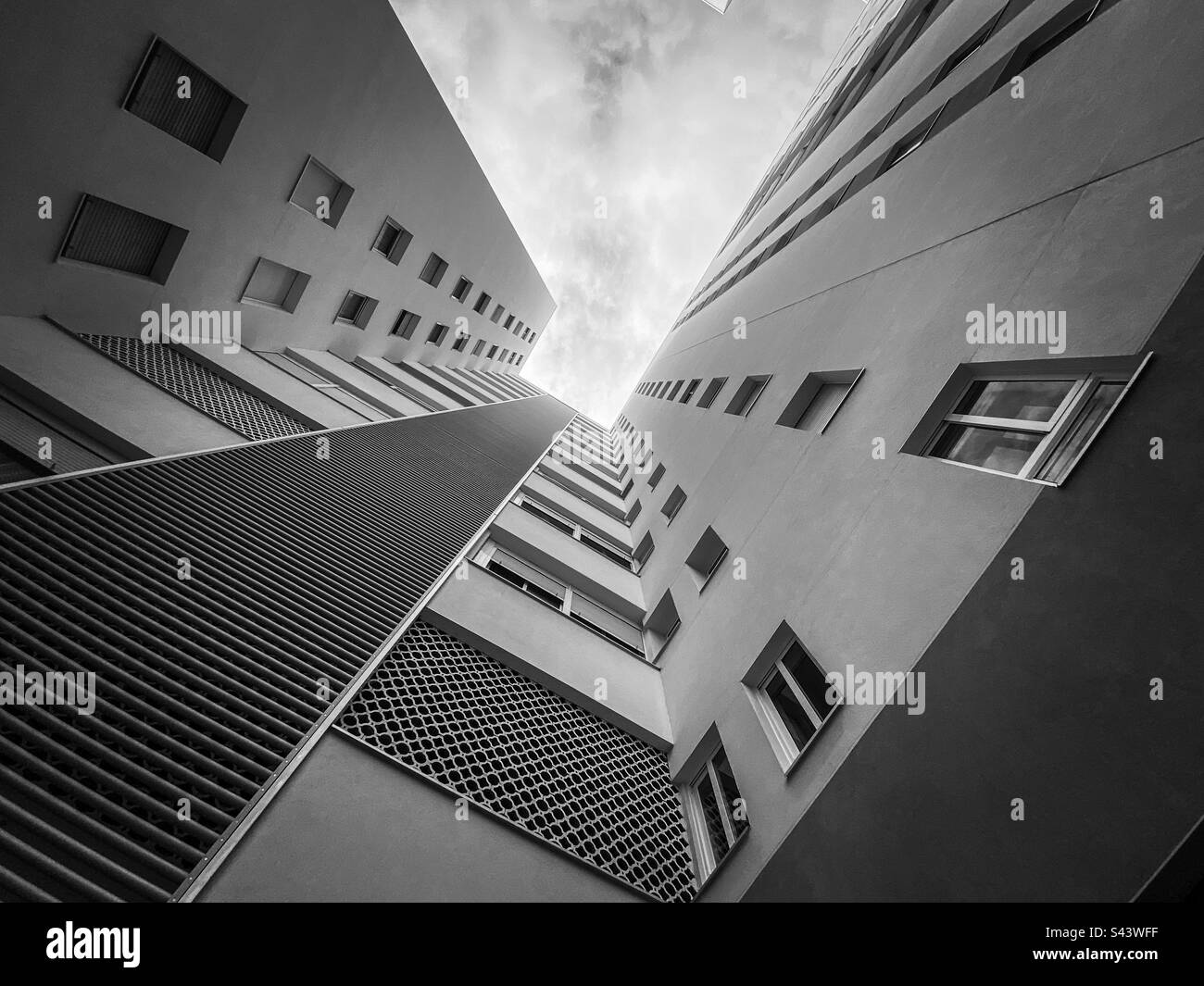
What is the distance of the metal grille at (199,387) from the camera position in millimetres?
8742

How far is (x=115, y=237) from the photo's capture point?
8.69 meters

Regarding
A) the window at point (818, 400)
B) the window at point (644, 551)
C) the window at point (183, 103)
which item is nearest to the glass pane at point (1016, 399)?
the window at point (818, 400)

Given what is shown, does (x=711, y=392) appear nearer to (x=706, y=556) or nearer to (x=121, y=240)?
(x=706, y=556)

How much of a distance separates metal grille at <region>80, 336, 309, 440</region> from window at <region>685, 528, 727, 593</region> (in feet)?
23.3

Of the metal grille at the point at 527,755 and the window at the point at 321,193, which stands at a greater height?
the window at the point at 321,193

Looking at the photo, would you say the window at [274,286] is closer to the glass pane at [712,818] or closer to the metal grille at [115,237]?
the metal grille at [115,237]

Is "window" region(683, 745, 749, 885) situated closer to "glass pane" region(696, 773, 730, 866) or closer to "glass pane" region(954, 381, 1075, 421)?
"glass pane" region(696, 773, 730, 866)

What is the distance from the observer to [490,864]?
432 cm

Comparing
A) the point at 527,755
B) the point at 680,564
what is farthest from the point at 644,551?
the point at 527,755

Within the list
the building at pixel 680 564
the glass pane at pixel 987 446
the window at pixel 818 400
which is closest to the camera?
the building at pixel 680 564

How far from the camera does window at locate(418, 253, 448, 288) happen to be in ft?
61.8

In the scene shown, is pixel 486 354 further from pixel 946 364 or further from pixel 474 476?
pixel 946 364

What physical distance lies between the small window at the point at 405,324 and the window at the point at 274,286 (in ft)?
17.7
